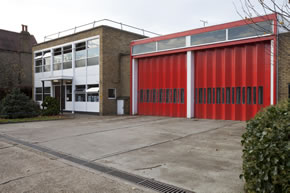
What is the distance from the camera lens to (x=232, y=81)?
13.8 m

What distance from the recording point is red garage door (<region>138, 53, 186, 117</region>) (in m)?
Result: 16.2

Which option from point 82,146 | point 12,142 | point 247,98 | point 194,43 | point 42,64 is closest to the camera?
point 82,146

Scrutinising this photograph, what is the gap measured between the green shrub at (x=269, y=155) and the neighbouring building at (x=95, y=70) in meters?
16.2

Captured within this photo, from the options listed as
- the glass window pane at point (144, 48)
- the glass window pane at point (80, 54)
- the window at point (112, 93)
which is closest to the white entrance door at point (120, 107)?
the window at point (112, 93)

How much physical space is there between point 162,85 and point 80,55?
28.0 ft

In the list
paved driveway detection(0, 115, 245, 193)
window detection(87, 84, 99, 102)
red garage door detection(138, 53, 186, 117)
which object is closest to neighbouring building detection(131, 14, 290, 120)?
red garage door detection(138, 53, 186, 117)

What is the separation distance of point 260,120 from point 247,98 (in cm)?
1045

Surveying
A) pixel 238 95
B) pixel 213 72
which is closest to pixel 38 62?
pixel 213 72

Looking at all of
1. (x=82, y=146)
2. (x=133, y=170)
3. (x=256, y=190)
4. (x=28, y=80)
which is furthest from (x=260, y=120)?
(x=28, y=80)

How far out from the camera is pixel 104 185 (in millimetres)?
4309

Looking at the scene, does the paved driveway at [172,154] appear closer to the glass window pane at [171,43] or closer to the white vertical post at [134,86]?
the glass window pane at [171,43]

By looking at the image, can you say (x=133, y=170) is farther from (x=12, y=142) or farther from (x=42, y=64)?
(x=42, y=64)

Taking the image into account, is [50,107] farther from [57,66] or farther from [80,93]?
[57,66]

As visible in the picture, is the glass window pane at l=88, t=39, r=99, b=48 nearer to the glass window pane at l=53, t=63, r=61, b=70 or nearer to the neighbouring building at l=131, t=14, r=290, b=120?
the neighbouring building at l=131, t=14, r=290, b=120
